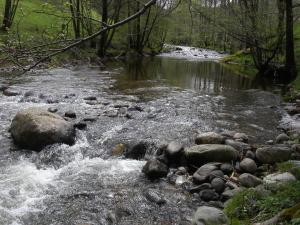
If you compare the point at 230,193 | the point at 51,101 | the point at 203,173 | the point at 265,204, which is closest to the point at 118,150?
the point at 203,173

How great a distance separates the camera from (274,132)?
12.3 m

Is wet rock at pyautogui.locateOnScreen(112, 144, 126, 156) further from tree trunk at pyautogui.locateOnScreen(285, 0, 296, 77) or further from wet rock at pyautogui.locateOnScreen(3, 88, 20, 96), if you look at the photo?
tree trunk at pyautogui.locateOnScreen(285, 0, 296, 77)

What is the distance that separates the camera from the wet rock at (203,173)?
333 inches

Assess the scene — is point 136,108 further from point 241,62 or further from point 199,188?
point 241,62

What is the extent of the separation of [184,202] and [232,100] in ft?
35.2

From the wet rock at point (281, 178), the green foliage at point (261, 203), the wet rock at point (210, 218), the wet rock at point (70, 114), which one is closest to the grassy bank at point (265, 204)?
the green foliage at point (261, 203)

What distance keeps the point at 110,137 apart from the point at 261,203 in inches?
235

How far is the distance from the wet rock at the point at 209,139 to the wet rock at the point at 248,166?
1.40 metres

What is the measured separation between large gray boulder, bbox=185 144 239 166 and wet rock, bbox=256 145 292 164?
1.98 ft

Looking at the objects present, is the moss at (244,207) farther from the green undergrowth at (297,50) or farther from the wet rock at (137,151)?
the green undergrowth at (297,50)

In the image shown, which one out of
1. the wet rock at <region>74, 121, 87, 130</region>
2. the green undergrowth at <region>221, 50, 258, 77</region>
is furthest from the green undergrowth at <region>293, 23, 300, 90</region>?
the wet rock at <region>74, 121, 87, 130</region>

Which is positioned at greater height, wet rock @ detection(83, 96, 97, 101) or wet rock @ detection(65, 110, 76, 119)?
wet rock @ detection(83, 96, 97, 101)

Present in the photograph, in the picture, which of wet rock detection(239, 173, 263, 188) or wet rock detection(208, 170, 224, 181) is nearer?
wet rock detection(239, 173, 263, 188)

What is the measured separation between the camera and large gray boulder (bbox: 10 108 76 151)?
10.4 m
